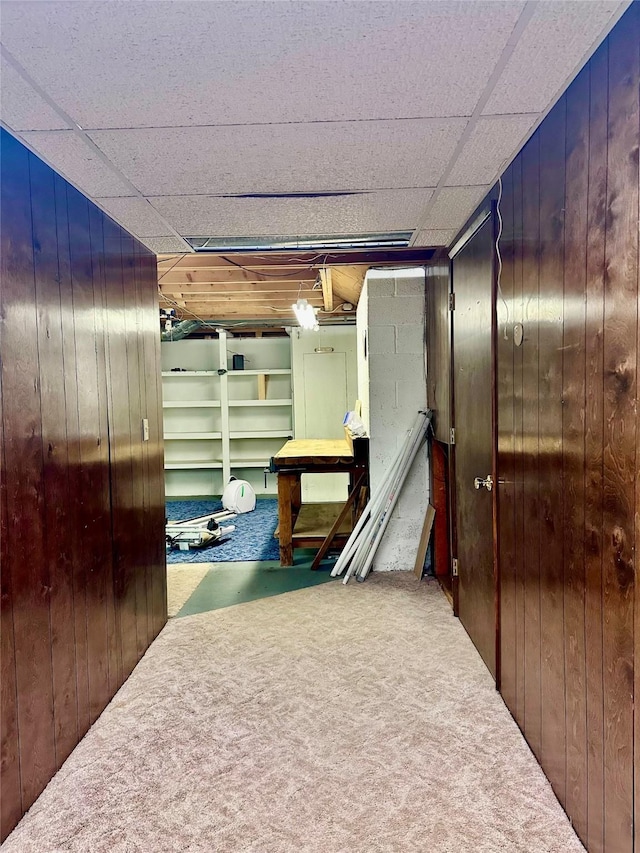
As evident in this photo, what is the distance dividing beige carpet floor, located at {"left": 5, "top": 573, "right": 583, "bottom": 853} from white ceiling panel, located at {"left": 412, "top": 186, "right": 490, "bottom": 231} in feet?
7.26

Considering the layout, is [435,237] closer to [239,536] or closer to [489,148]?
[489,148]

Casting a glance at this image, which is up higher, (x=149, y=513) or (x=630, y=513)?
(x=630, y=513)

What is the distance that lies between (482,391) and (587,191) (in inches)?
45.9

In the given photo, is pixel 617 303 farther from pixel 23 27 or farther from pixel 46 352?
pixel 46 352

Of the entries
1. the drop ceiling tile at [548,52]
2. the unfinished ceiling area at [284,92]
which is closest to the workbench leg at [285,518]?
the unfinished ceiling area at [284,92]

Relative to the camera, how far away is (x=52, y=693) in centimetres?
174

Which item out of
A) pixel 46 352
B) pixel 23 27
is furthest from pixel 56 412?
pixel 23 27

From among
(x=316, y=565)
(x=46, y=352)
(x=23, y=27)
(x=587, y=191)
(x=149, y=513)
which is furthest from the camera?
(x=316, y=565)

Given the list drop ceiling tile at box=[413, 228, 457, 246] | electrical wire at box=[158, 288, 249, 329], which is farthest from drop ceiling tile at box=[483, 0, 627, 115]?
electrical wire at box=[158, 288, 249, 329]

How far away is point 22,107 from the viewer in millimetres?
1416

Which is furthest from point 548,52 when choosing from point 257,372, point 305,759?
point 257,372

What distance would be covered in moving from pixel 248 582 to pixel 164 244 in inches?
95.7

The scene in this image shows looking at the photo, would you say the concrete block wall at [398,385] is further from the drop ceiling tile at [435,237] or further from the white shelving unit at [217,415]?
the white shelving unit at [217,415]

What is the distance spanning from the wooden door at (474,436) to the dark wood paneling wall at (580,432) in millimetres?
331
